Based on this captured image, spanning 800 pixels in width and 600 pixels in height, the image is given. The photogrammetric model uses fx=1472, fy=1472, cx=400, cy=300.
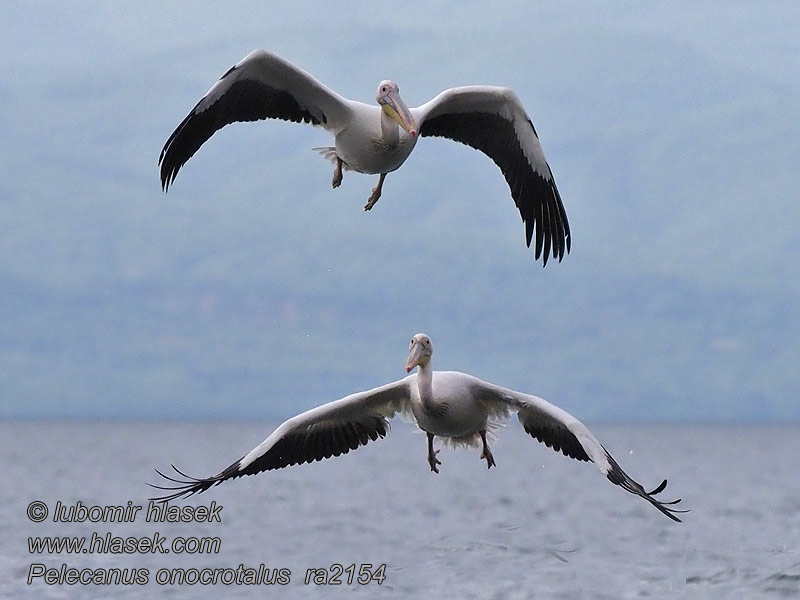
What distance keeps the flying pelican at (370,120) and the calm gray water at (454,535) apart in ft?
9.36

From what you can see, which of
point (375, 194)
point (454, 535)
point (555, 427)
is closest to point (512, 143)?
point (375, 194)

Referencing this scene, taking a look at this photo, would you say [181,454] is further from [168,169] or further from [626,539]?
[168,169]

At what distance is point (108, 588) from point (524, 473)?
32.1m

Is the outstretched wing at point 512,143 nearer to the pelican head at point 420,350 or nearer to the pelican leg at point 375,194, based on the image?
the pelican leg at point 375,194

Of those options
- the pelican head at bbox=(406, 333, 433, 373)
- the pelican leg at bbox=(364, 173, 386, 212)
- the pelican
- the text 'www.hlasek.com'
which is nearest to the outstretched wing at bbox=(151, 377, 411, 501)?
the pelican

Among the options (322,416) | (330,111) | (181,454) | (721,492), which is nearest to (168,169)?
(330,111)

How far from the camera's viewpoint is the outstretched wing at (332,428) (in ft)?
37.3

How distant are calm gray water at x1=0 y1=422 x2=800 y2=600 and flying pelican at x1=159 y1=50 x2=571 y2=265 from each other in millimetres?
2854

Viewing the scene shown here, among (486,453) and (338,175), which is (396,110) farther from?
(486,453)

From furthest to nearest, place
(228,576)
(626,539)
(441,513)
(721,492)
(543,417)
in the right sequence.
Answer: (721,492), (441,513), (626,539), (228,576), (543,417)

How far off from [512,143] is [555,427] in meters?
2.51

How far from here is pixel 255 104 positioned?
11.6 meters

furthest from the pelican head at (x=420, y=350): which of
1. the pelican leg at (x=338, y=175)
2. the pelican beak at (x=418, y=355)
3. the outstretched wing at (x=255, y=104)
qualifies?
the outstretched wing at (x=255, y=104)

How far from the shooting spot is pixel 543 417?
11.4 m
